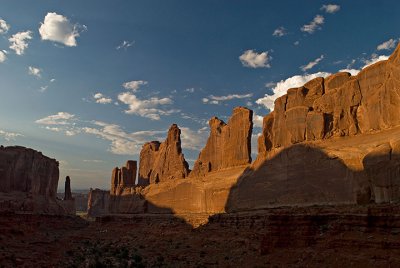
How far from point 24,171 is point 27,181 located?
223 cm

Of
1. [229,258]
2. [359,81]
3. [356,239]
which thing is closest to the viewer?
[356,239]

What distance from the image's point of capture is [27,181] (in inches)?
3346

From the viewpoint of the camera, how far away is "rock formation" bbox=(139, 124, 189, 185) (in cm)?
5899

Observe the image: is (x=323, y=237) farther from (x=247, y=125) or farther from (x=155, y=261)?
(x=247, y=125)

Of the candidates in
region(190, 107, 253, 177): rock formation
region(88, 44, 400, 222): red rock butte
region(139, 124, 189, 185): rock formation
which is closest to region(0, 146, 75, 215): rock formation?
region(139, 124, 189, 185): rock formation

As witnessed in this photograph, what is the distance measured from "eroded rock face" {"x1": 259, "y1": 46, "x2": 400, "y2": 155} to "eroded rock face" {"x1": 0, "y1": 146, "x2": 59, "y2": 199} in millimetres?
62055

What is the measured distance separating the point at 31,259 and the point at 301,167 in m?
22.3

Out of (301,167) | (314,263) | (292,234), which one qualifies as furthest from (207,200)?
(314,263)

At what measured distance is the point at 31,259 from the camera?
29.0m

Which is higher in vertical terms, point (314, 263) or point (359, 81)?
point (359, 81)

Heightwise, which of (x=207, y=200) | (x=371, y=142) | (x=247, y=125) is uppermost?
(x=247, y=125)

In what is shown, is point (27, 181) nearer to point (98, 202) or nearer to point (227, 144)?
point (98, 202)

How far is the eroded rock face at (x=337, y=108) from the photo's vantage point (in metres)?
29.1

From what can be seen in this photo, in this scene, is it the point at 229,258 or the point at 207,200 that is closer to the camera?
the point at 229,258
